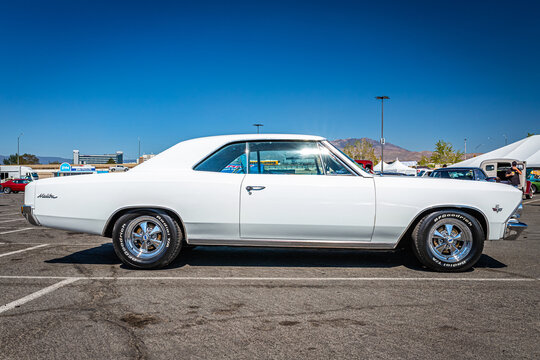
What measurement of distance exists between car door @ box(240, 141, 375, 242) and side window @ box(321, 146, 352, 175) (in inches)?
2.3

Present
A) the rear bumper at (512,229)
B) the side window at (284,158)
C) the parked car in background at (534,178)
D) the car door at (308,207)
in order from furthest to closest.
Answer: the parked car in background at (534,178), the side window at (284,158), the rear bumper at (512,229), the car door at (308,207)

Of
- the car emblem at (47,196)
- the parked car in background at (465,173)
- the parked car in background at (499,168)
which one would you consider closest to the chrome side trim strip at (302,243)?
the car emblem at (47,196)

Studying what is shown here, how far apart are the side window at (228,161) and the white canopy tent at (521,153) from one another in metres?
27.4

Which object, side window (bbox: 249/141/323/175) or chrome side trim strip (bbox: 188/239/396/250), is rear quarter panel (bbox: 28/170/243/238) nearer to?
chrome side trim strip (bbox: 188/239/396/250)

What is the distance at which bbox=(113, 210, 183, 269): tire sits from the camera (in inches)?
173

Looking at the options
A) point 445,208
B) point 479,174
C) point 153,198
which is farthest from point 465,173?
point 153,198

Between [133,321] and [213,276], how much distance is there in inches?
53.5

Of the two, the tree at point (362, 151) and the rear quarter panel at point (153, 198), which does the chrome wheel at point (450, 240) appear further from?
the tree at point (362, 151)

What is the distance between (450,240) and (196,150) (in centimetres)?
298

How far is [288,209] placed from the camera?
14.0 feet

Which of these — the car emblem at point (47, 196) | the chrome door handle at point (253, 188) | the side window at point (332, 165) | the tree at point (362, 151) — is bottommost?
the car emblem at point (47, 196)

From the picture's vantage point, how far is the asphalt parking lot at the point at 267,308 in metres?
2.46

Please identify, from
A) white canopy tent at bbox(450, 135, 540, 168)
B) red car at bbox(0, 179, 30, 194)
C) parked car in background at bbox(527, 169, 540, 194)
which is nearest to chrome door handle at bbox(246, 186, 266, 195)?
parked car in background at bbox(527, 169, 540, 194)

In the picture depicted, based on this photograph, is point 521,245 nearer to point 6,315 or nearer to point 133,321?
point 133,321
